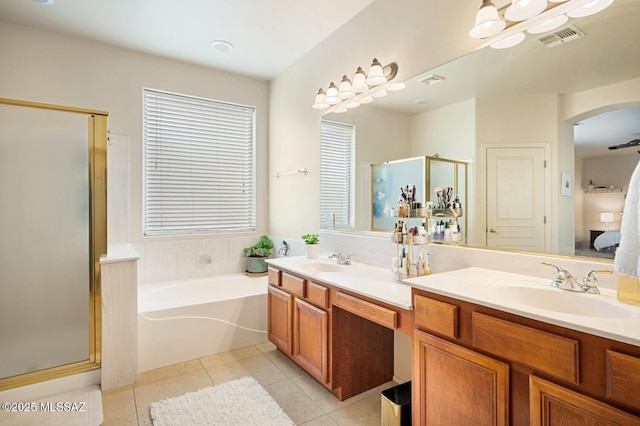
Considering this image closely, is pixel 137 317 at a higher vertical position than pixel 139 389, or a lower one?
higher

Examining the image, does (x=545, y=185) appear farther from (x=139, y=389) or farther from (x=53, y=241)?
(x=53, y=241)

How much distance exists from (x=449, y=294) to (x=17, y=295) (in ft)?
9.51

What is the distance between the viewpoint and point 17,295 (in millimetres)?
2309

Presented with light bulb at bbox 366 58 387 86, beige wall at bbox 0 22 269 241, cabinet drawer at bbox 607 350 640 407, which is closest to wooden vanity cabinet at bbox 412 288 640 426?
cabinet drawer at bbox 607 350 640 407

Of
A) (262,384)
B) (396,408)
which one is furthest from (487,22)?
(262,384)

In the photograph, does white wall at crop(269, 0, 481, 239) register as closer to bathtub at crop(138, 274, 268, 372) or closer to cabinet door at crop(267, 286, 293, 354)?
cabinet door at crop(267, 286, 293, 354)

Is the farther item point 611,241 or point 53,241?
point 53,241

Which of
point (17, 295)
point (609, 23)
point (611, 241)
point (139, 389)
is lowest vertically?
point (139, 389)

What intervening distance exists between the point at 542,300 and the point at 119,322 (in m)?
2.56

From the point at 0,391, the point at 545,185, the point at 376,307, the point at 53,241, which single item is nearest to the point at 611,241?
the point at 545,185

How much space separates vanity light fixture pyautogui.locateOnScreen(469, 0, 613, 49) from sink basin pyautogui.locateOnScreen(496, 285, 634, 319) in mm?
1202

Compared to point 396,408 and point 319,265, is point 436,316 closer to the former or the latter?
point 396,408

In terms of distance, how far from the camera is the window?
2.70m

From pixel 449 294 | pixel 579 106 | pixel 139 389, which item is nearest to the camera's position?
pixel 449 294
